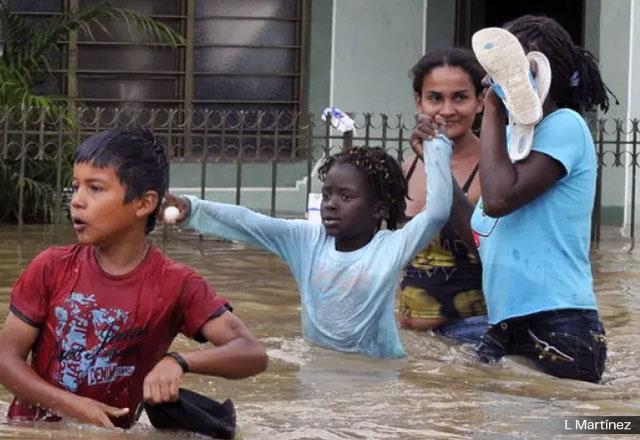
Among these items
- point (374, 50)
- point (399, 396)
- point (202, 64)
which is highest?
point (374, 50)

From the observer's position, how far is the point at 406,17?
15.6 metres

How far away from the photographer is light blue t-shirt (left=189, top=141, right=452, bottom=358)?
611 cm

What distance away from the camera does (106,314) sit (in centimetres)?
449

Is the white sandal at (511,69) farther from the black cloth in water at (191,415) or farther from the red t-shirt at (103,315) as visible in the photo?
the black cloth in water at (191,415)

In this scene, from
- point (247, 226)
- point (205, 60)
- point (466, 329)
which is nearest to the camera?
point (247, 226)

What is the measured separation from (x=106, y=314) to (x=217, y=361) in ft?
1.15

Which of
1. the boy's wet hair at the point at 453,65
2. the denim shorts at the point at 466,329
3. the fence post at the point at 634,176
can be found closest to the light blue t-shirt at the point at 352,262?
the denim shorts at the point at 466,329

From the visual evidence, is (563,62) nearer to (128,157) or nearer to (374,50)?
(128,157)

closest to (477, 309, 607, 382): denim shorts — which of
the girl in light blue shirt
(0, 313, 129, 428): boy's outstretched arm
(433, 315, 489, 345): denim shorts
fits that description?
the girl in light blue shirt

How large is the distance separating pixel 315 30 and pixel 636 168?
3353mm

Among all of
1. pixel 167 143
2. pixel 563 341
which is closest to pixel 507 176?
pixel 563 341

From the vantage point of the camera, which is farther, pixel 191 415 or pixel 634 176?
pixel 634 176

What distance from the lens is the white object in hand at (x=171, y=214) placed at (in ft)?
17.7

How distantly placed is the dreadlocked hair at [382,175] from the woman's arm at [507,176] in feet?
2.55
